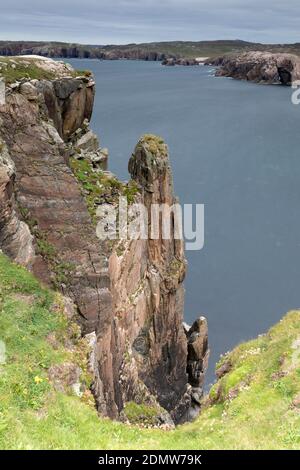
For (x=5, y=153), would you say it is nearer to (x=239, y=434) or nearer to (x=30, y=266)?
(x=30, y=266)

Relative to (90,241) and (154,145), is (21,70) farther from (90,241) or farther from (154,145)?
(154,145)

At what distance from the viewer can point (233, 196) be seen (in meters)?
95.2

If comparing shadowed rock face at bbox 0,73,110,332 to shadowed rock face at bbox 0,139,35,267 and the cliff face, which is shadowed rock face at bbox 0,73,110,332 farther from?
shadowed rock face at bbox 0,139,35,267

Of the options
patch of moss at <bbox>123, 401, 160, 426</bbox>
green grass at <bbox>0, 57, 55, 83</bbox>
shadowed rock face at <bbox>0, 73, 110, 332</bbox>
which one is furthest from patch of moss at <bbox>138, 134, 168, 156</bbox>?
patch of moss at <bbox>123, 401, 160, 426</bbox>

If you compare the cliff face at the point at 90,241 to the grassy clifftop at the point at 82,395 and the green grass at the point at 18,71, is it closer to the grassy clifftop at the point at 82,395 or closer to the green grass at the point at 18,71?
the green grass at the point at 18,71

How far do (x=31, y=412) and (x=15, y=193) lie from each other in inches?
677

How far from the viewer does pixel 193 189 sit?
95625 millimetres

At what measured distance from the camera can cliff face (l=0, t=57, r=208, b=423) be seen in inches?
1244

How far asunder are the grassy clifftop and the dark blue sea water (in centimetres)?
3692

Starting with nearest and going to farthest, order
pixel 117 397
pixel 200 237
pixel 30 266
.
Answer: pixel 30 266, pixel 117 397, pixel 200 237

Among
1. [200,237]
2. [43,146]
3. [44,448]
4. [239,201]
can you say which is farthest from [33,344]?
[239,201]

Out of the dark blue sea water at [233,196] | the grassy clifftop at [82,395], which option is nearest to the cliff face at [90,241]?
the grassy clifftop at [82,395]

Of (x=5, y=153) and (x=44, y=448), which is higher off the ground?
(x=5, y=153)
